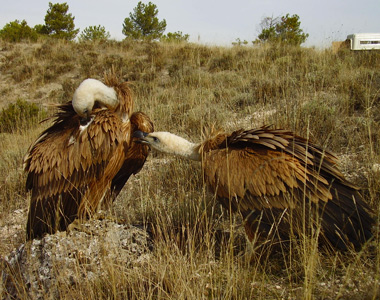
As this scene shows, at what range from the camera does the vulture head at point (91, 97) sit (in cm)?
344

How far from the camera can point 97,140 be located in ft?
11.1

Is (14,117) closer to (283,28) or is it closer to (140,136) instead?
(140,136)

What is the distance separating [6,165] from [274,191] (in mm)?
5490

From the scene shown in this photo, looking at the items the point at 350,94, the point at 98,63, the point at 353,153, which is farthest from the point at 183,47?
the point at 353,153

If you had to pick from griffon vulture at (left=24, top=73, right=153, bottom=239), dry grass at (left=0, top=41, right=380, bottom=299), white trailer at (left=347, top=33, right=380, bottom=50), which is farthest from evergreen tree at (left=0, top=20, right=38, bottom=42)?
griffon vulture at (left=24, top=73, right=153, bottom=239)

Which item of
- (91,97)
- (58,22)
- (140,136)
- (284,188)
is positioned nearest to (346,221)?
(284,188)

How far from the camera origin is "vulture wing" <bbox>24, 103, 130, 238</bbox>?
342cm

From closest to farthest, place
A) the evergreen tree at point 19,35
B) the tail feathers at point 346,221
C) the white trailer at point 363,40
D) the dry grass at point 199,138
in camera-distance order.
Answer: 1. the dry grass at point 199,138
2. the tail feathers at point 346,221
3. the white trailer at point 363,40
4. the evergreen tree at point 19,35

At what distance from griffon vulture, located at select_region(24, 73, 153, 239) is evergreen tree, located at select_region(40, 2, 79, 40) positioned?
23.6m

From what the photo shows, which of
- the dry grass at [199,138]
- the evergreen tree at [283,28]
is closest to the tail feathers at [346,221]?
the dry grass at [199,138]

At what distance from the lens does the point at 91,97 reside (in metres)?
3.49

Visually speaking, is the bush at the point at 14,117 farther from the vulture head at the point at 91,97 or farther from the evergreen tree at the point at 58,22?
the evergreen tree at the point at 58,22

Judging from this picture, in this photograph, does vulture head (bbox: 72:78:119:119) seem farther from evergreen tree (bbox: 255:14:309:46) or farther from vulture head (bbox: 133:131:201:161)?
evergreen tree (bbox: 255:14:309:46)

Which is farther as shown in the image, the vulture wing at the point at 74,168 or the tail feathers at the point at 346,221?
the vulture wing at the point at 74,168
